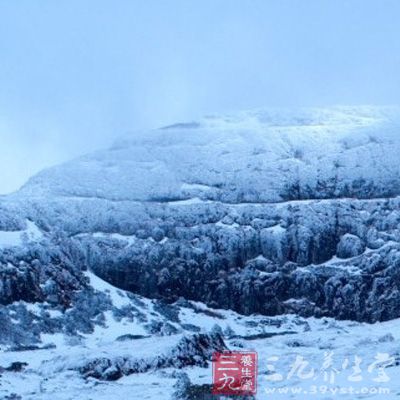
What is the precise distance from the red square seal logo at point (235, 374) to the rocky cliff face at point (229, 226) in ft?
196

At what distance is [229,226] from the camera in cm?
13800

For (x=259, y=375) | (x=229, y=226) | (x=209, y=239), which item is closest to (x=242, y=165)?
(x=229, y=226)

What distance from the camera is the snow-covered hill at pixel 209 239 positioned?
11250 cm

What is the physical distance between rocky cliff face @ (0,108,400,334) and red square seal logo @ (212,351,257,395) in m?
59.6

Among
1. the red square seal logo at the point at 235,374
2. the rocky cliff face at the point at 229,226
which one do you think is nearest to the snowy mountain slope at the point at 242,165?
the rocky cliff face at the point at 229,226

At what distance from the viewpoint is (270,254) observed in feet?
443

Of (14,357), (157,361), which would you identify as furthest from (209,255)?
(157,361)

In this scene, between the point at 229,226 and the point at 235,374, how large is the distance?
295 feet

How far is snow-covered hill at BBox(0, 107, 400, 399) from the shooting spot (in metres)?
112

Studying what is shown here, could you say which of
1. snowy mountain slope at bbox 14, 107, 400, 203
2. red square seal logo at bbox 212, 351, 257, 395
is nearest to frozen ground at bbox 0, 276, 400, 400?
red square seal logo at bbox 212, 351, 257, 395

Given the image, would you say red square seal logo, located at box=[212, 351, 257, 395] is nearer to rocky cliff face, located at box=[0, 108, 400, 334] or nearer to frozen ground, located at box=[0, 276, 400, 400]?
frozen ground, located at box=[0, 276, 400, 400]

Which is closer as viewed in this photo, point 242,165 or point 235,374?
point 235,374

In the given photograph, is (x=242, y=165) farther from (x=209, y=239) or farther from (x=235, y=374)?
(x=235, y=374)

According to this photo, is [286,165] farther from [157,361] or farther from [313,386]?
[313,386]
